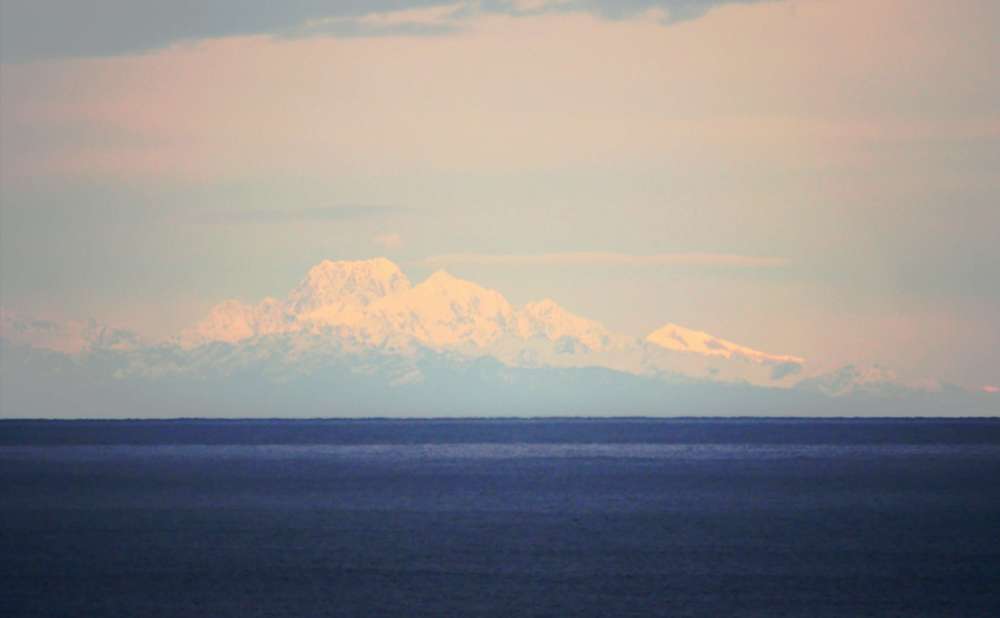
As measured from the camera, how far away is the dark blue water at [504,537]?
77.9 ft

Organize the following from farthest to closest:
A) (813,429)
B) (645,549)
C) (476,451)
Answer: (813,429)
(476,451)
(645,549)

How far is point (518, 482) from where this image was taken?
4800 cm

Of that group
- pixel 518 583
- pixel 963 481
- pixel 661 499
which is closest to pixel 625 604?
pixel 518 583

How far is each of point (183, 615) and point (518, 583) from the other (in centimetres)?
619

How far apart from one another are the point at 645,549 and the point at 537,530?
3.91 meters

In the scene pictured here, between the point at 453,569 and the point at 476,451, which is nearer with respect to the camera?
the point at 453,569

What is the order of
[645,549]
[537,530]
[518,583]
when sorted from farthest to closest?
[537,530] → [645,549] → [518,583]

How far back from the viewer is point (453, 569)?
88.7 feet

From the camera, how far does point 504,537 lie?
31.8 meters

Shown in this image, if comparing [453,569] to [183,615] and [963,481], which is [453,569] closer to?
[183,615]

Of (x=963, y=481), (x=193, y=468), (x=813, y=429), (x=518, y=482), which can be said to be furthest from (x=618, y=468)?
(x=813, y=429)

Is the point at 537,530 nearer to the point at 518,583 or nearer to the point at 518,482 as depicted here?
the point at 518,583

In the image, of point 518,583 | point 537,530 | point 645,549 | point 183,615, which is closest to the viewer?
point 183,615

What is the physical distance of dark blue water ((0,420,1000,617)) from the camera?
23.7 m
